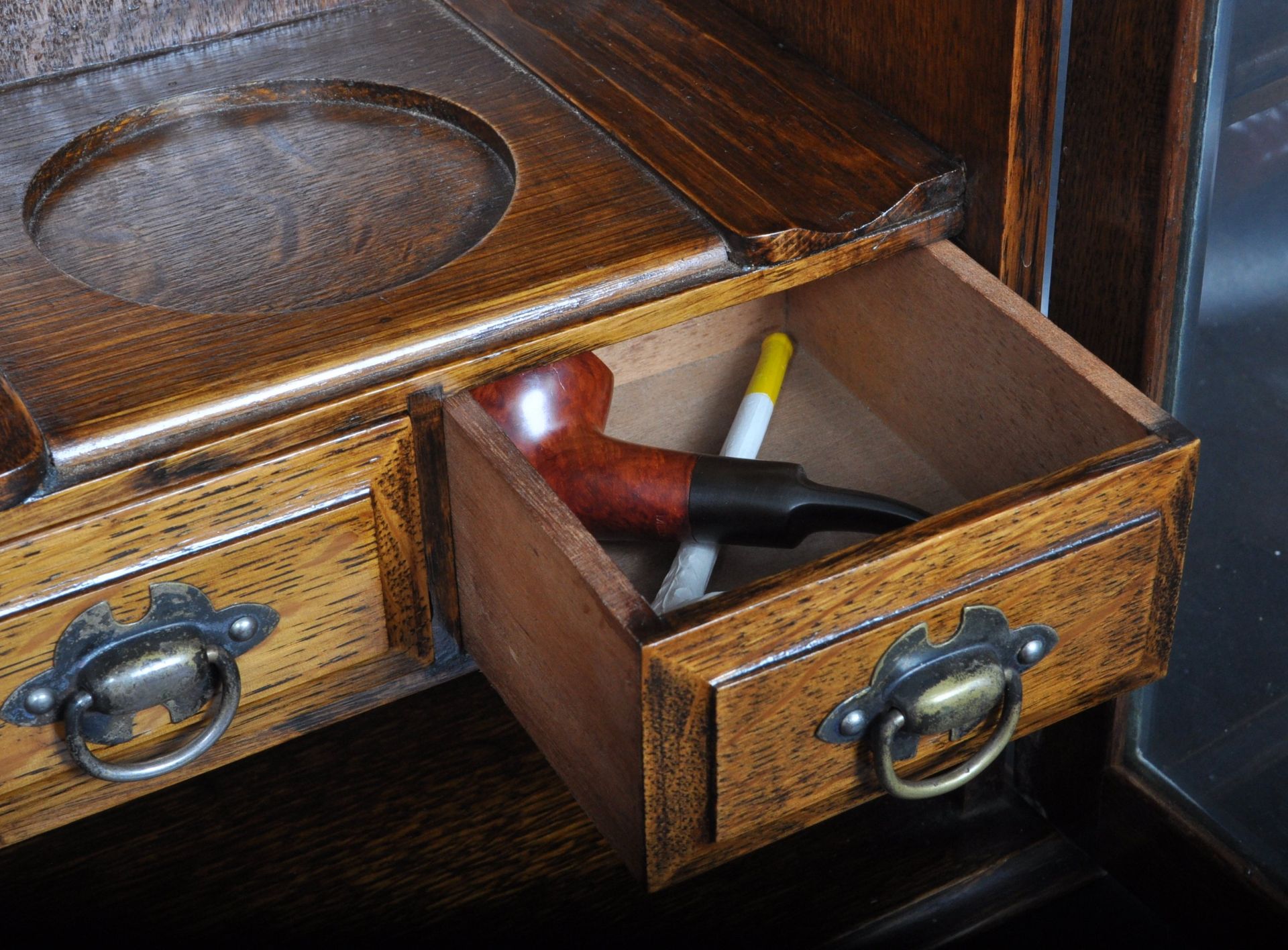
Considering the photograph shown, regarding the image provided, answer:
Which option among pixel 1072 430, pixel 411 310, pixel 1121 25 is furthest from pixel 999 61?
pixel 411 310

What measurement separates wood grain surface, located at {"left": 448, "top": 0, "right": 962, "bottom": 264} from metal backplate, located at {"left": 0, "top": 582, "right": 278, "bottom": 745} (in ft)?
1.01

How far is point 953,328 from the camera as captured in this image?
2.42 feet

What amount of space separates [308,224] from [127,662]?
0.83 ft

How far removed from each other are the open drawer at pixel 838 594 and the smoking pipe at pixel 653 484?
42mm

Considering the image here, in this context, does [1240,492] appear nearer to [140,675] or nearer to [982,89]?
[982,89]

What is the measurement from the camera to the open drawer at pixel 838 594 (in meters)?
0.55

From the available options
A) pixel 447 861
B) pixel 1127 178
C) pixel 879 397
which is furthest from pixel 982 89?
pixel 447 861

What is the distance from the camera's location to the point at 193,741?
25.0 inches

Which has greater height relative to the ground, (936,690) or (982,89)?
(982,89)

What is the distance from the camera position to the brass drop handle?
59cm

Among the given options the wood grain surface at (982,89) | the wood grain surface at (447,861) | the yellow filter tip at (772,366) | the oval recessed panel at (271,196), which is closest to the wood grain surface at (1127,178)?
the wood grain surface at (982,89)

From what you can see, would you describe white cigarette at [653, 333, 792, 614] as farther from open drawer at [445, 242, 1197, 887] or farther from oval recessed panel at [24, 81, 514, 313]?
oval recessed panel at [24, 81, 514, 313]

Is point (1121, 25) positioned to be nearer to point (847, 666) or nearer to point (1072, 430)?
point (1072, 430)

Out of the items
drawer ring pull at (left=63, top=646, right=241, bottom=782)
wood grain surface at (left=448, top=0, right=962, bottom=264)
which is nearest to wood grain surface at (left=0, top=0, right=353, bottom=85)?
wood grain surface at (left=448, top=0, right=962, bottom=264)
